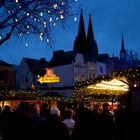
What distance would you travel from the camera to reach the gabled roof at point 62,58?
67.8 m

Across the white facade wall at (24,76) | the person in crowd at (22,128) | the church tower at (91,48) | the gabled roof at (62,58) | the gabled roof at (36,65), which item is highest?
the church tower at (91,48)

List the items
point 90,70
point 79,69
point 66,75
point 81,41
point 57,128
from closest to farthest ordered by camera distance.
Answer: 1. point 57,128
2. point 66,75
3. point 79,69
4. point 90,70
5. point 81,41

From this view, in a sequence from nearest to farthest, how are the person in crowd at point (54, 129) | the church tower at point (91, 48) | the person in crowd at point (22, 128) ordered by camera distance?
the person in crowd at point (54, 129) < the person in crowd at point (22, 128) < the church tower at point (91, 48)

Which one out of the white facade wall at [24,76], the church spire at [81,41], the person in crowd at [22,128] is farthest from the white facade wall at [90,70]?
the person in crowd at [22,128]

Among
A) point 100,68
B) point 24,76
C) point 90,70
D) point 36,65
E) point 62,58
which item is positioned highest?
point 62,58

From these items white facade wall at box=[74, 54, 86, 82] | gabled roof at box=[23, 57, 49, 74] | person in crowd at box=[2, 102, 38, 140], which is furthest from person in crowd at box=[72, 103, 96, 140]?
gabled roof at box=[23, 57, 49, 74]

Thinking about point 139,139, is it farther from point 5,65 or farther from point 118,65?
point 118,65

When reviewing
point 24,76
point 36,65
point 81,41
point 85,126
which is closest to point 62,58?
point 36,65

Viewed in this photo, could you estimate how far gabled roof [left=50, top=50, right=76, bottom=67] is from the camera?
67.8m

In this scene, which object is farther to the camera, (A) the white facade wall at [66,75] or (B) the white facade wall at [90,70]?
(B) the white facade wall at [90,70]

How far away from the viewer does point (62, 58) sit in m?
69.0

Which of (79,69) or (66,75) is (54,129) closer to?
(66,75)

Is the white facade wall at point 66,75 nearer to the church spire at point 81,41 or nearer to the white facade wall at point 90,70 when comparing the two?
the white facade wall at point 90,70

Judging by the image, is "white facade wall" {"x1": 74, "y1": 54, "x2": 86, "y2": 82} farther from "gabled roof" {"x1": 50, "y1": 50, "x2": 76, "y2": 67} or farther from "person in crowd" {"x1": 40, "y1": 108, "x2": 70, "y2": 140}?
"person in crowd" {"x1": 40, "y1": 108, "x2": 70, "y2": 140}
